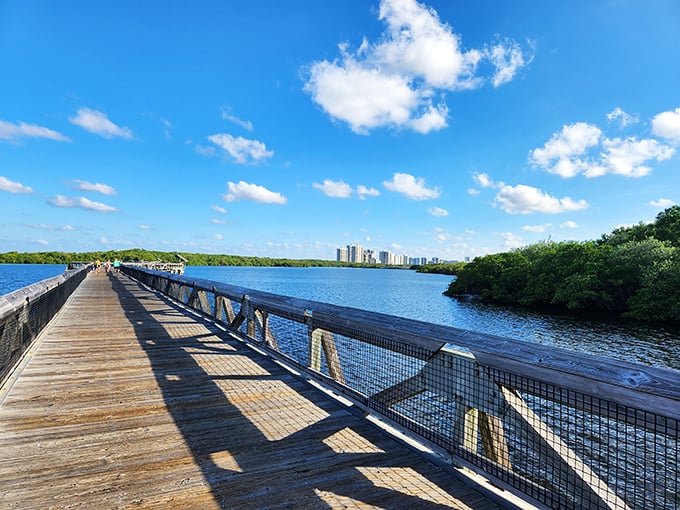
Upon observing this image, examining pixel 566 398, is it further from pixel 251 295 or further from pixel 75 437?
pixel 251 295

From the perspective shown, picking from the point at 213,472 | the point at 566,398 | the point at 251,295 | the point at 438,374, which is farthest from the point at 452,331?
the point at 251,295

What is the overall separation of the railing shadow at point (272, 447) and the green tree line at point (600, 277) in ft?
118

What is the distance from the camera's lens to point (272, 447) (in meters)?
3.15

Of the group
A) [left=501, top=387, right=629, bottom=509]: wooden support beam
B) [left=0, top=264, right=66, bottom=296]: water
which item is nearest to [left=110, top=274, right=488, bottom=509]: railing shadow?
[left=501, top=387, right=629, bottom=509]: wooden support beam

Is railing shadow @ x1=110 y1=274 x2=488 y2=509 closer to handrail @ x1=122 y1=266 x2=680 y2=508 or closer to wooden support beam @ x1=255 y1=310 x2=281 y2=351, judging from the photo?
handrail @ x1=122 y1=266 x2=680 y2=508

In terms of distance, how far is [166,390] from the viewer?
4555 mm

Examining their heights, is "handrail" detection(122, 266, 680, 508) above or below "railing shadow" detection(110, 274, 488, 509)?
above

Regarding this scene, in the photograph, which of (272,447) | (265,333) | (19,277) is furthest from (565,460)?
(19,277)

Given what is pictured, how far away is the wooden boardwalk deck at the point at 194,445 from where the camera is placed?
248cm

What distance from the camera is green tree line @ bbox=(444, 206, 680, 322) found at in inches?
1261

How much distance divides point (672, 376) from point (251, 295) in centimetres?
583

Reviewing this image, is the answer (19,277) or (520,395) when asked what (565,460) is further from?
(19,277)

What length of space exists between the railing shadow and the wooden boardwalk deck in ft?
0.04

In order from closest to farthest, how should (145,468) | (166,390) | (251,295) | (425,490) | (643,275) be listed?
(425,490) < (145,468) < (166,390) < (251,295) < (643,275)
